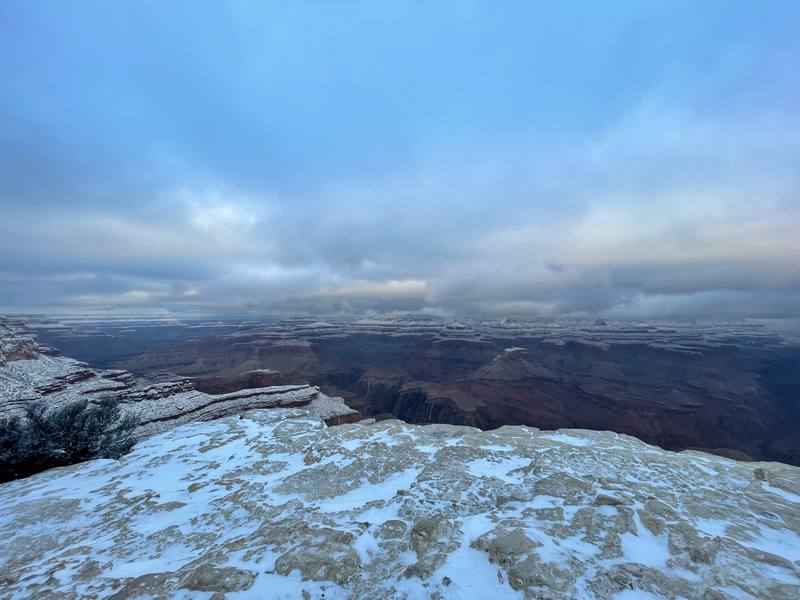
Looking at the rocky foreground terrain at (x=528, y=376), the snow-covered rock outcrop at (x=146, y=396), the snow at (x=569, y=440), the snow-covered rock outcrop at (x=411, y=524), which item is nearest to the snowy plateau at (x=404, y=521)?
the snow-covered rock outcrop at (x=411, y=524)

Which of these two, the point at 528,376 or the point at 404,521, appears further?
the point at 528,376

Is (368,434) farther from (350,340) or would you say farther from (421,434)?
(350,340)

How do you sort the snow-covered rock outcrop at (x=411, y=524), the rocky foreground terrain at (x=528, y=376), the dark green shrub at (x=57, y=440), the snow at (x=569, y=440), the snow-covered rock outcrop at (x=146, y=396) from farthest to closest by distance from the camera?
the rocky foreground terrain at (x=528, y=376) < the snow-covered rock outcrop at (x=146, y=396) < the dark green shrub at (x=57, y=440) < the snow at (x=569, y=440) < the snow-covered rock outcrop at (x=411, y=524)

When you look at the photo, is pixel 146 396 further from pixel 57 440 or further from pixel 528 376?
pixel 528 376

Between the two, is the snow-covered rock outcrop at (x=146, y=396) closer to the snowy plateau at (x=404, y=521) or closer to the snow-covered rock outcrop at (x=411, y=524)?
the snowy plateau at (x=404, y=521)

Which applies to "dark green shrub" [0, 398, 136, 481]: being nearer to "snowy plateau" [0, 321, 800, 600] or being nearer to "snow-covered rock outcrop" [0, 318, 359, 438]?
"snowy plateau" [0, 321, 800, 600]

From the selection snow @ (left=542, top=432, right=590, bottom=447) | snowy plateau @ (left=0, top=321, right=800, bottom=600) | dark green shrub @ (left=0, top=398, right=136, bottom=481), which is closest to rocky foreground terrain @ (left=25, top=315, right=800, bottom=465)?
dark green shrub @ (left=0, top=398, right=136, bottom=481)

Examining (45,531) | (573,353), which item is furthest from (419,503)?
(573,353)

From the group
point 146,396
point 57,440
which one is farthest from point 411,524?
point 146,396
